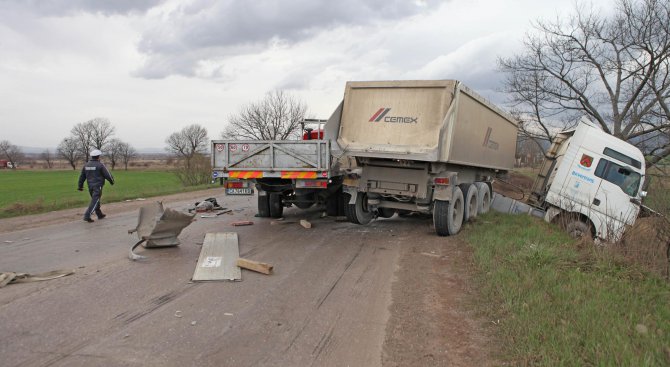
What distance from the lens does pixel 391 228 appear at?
10672 mm

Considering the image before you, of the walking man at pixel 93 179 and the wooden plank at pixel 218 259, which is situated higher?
the walking man at pixel 93 179

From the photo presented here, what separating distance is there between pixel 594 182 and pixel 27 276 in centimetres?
1139

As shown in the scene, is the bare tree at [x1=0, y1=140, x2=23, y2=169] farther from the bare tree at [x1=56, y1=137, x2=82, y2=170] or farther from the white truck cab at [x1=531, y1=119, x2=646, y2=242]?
the white truck cab at [x1=531, y1=119, x2=646, y2=242]

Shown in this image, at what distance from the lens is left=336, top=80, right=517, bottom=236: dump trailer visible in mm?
8812

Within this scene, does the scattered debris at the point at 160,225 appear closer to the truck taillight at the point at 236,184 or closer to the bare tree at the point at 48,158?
the truck taillight at the point at 236,184

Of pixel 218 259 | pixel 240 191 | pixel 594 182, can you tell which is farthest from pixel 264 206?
pixel 594 182

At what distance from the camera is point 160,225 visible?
24.2 ft

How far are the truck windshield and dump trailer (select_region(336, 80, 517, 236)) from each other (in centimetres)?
340

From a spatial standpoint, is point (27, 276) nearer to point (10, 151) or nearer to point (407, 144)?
point (407, 144)

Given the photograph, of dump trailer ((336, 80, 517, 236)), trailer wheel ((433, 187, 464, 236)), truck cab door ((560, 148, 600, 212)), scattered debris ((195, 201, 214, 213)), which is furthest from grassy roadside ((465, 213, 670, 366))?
scattered debris ((195, 201, 214, 213))

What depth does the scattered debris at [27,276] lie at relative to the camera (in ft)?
17.9

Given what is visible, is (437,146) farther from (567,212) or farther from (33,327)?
(33,327)

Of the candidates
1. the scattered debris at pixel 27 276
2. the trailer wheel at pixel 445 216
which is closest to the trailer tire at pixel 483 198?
the trailer wheel at pixel 445 216

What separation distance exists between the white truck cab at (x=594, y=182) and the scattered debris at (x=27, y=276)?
32.8 feet
